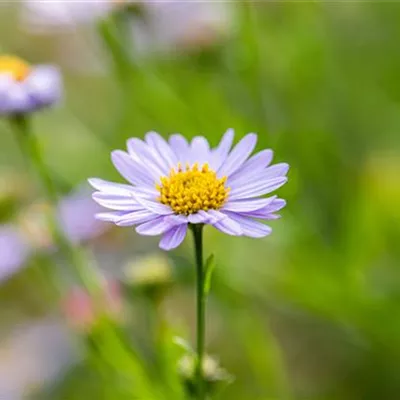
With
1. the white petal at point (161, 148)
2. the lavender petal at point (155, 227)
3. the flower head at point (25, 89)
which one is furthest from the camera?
the flower head at point (25, 89)

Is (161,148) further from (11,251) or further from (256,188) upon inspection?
(11,251)

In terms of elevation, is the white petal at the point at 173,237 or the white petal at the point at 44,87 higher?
the white petal at the point at 44,87

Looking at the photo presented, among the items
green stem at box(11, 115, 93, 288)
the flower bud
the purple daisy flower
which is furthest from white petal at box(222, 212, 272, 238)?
green stem at box(11, 115, 93, 288)

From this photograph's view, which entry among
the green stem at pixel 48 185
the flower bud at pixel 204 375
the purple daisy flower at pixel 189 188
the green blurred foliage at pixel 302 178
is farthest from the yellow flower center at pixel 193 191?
the green blurred foliage at pixel 302 178

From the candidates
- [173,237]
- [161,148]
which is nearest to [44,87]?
[161,148]

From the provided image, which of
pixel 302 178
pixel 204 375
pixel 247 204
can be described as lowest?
pixel 204 375

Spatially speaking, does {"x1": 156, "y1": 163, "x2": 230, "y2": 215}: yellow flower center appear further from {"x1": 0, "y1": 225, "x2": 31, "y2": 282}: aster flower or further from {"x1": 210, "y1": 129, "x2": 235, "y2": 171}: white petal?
{"x1": 0, "y1": 225, "x2": 31, "y2": 282}: aster flower

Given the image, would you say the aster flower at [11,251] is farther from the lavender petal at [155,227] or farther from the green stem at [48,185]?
the lavender petal at [155,227]

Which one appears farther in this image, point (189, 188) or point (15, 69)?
point (15, 69)

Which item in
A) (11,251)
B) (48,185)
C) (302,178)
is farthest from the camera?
(302,178)
